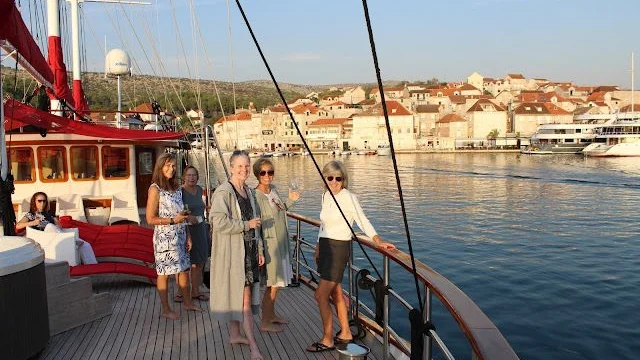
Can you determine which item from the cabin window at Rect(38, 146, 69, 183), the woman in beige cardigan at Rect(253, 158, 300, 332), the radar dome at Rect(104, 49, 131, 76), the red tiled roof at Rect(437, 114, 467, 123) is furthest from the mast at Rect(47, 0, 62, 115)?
the red tiled roof at Rect(437, 114, 467, 123)

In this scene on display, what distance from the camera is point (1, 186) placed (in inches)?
187

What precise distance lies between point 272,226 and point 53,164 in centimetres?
730

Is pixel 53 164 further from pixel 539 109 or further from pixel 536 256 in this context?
pixel 539 109

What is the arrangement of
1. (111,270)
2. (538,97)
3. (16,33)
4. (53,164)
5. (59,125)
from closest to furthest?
(16,33), (111,270), (59,125), (53,164), (538,97)

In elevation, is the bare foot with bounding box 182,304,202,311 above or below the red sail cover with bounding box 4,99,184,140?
below

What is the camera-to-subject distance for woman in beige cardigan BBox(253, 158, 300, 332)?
4.76m

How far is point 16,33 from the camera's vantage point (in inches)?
235

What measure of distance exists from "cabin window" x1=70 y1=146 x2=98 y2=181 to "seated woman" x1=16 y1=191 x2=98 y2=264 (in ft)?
11.9

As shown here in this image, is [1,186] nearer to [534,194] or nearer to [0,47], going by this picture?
[0,47]

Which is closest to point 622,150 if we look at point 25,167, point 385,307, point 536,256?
point 536,256

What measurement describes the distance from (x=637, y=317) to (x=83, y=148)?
452 inches

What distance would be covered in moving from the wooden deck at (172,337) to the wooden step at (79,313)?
59 millimetres

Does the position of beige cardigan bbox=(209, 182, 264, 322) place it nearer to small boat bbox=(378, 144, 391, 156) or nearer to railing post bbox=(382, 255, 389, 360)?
railing post bbox=(382, 255, 389, 360)

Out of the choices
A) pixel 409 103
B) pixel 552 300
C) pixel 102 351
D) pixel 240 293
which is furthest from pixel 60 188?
pixel 409 103
